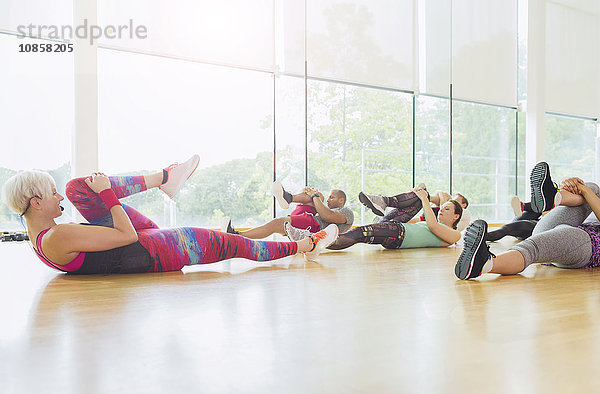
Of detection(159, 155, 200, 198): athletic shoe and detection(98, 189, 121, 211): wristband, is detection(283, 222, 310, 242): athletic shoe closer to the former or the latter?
detection(159, 155, 200, 198): athletic shoe

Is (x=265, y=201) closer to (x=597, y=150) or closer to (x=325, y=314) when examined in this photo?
(x=597, y=150)

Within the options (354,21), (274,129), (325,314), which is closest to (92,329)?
(325,314)

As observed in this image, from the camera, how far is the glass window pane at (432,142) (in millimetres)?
5879

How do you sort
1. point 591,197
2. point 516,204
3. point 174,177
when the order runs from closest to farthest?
point 591,197 < point 174,177 < point 516,204

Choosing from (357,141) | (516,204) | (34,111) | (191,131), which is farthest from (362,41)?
(34,111)

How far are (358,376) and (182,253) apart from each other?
54.1 inches

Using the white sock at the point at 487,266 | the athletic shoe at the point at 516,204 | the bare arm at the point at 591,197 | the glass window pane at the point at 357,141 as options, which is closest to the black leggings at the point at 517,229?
the athletic shoe at the point at 516,204

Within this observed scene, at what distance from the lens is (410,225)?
10.7 ft

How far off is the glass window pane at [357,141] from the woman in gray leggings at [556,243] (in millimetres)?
4520

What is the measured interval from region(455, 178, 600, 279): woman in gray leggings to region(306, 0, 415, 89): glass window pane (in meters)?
3.55

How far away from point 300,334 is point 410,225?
2.35m

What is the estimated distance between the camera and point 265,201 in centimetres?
748

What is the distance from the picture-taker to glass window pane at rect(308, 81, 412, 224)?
706cm

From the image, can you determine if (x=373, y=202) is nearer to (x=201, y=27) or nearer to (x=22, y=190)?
(x=22, y=190)
